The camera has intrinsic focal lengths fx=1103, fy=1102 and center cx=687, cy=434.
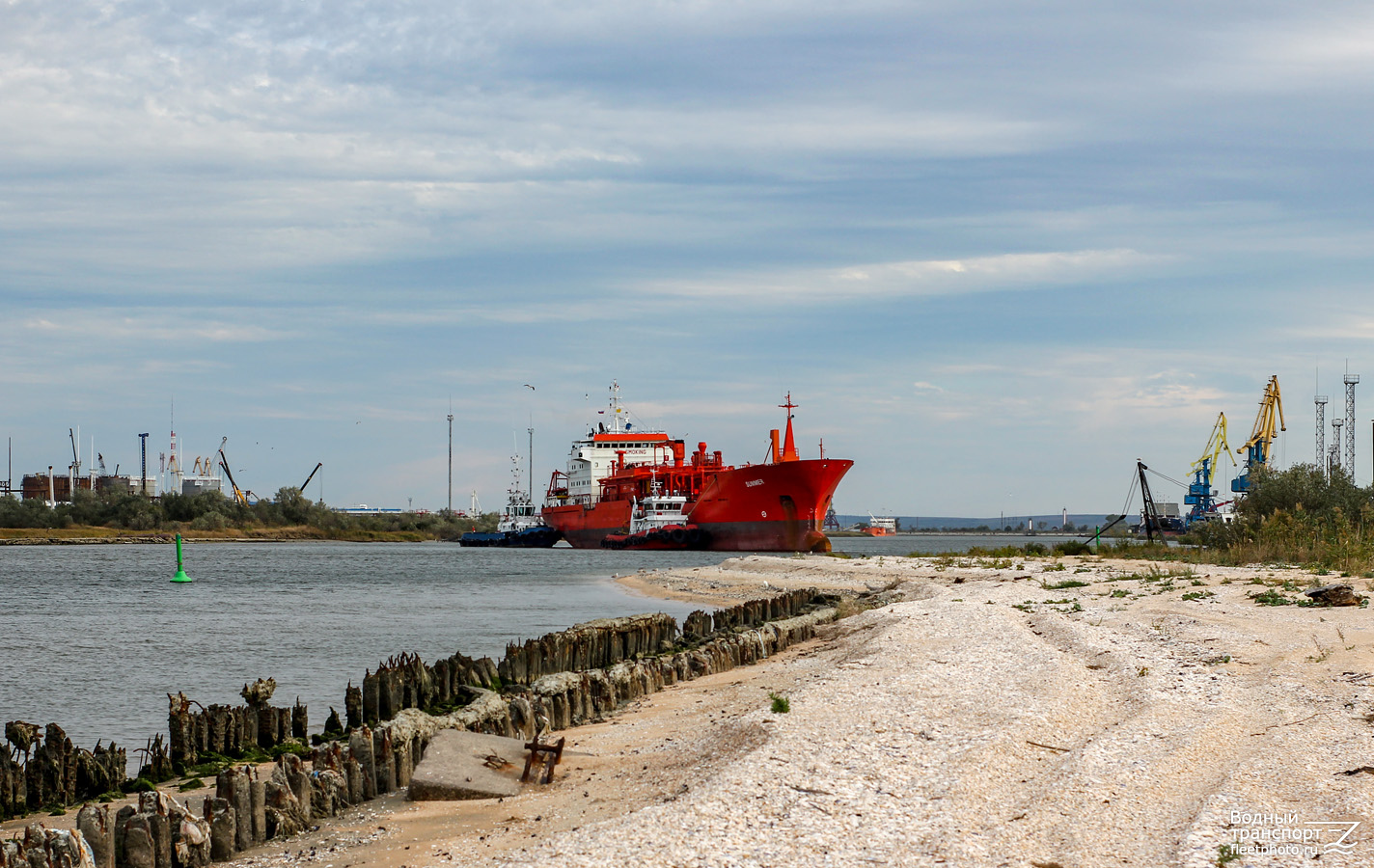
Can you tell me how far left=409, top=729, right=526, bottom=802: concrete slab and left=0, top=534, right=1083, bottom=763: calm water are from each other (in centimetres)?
487

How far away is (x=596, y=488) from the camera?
9075cm

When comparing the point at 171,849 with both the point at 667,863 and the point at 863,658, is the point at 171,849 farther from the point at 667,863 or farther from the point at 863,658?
the point at 863,658

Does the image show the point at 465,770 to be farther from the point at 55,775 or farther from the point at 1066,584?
the point at 1066,584

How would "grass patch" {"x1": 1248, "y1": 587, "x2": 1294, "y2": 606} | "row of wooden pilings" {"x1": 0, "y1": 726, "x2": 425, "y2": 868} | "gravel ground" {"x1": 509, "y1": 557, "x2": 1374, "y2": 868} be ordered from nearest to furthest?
"gravel ground" {"x1": 509, "y1": 557, "x2": 1374, "y2": 868}
"row of wooden pilings" {"x1": 0, "y1": 726, "x2": 425, "y2": 868}
"grass patch" {"x1": 1248, "y1": 587, "x2": 1294, "y2": 606}

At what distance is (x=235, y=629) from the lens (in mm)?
25203

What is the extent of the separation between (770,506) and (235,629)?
43.6 metres

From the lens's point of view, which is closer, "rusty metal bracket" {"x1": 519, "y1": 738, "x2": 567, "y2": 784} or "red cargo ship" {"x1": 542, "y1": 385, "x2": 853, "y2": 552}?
"rusty metal bracket" {"x1": 519, "y1": 738, "x2": 567, "y2": 784}

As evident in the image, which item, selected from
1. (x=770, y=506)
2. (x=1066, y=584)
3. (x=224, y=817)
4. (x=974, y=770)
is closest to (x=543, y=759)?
(x=224, y=817)

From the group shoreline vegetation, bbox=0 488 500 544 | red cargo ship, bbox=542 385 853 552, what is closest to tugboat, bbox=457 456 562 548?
red cargo ship, bbox=542 385 853 552

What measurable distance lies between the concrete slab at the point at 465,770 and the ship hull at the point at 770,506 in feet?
180

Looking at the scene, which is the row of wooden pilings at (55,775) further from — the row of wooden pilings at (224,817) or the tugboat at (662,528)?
the tugboat at (662,528)

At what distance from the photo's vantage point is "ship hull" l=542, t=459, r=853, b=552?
64.4m

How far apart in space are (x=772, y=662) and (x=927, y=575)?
15.6 metres

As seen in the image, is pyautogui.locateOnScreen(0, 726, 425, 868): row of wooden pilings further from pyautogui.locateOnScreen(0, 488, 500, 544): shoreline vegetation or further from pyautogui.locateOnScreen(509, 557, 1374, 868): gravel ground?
pyautogui.locateOnScreen(0, 488, 500, 544): shoreline vegetation
